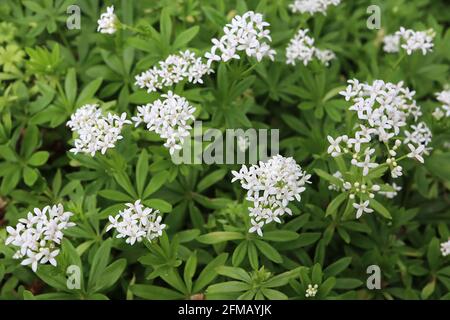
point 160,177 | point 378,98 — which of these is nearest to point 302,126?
point 378,98

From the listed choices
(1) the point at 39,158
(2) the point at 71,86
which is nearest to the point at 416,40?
(2) the point at 71,86

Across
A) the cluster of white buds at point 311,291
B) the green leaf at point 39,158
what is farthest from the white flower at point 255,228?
the green leaf at point 39,158

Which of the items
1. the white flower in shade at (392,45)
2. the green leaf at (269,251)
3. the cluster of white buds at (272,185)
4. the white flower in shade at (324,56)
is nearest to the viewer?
the cluster of white buds at (272,185)

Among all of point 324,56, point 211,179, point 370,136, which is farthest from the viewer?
point 324,56

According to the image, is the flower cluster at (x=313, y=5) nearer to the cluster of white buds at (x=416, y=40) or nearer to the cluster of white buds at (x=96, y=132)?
the cluster of white buds at (x=416, y=40)

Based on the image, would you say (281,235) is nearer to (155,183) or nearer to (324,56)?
(155,183)

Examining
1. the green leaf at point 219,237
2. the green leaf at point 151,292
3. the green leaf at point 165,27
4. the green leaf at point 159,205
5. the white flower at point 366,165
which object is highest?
the green leaf at point 165,27

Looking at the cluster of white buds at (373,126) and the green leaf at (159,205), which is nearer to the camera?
the cluster of white buds at (373,126)

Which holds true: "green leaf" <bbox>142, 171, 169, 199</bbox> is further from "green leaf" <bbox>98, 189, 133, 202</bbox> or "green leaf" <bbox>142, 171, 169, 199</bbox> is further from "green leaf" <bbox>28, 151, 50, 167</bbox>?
"green leaf" <bbox>28, 151, 50, 167</bbox>
